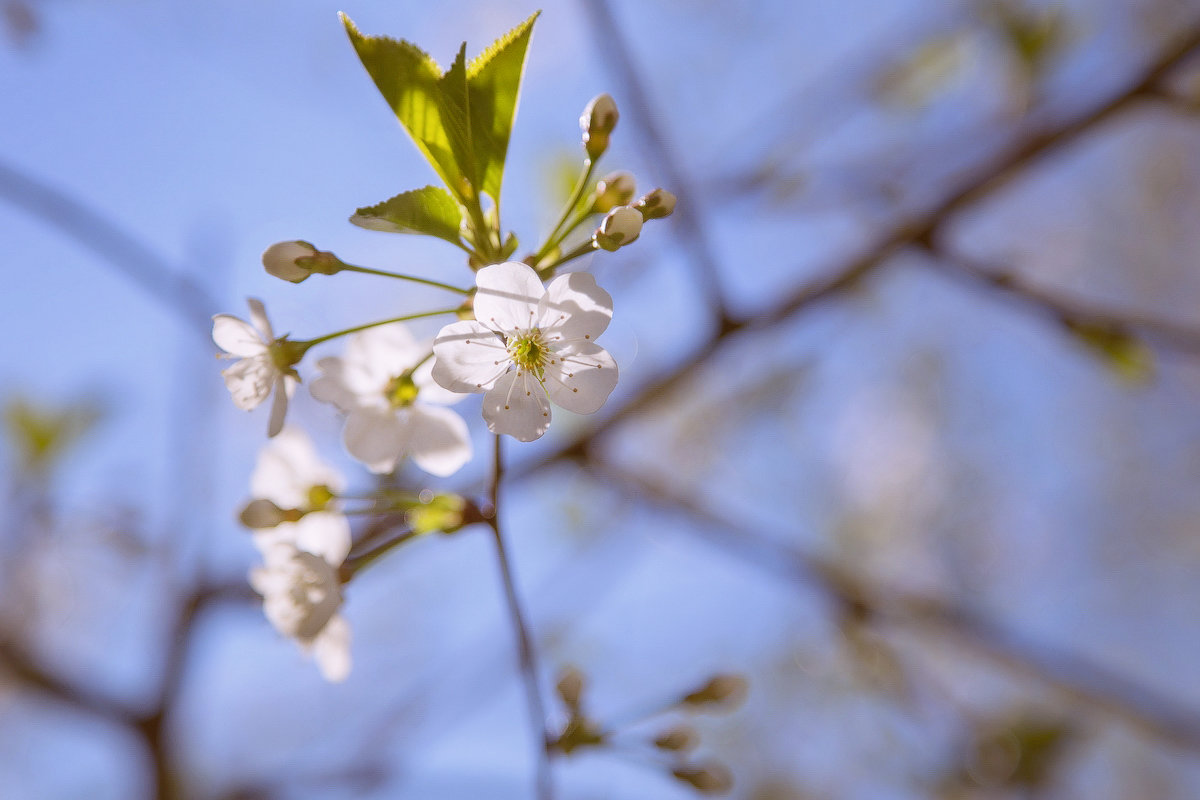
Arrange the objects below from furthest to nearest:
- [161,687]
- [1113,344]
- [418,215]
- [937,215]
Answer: [161,687]
[1113,344]
[937,215]
[418,215]

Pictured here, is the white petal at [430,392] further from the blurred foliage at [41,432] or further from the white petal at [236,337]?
the blurred foliage at [41,432]

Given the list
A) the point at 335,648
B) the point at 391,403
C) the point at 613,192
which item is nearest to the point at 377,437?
the point at 391,403

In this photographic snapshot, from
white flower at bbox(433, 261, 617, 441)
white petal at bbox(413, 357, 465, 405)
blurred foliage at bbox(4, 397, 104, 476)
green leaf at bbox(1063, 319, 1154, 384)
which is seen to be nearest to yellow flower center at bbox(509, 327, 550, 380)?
white flower at bbox(433, 261, 617, 441)

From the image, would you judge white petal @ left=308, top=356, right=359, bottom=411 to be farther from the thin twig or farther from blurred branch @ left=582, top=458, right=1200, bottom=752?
blurred branch @ left=582, top=458, right=1200, bottom=752

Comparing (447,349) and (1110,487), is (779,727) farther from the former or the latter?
(447,349)

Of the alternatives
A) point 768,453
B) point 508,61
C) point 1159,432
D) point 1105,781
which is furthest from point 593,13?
point 1105,781

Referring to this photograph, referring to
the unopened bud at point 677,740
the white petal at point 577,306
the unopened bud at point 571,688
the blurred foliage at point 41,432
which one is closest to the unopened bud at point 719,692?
the unopened bud at point 677,740

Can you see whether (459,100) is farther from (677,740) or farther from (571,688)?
(677,740)
